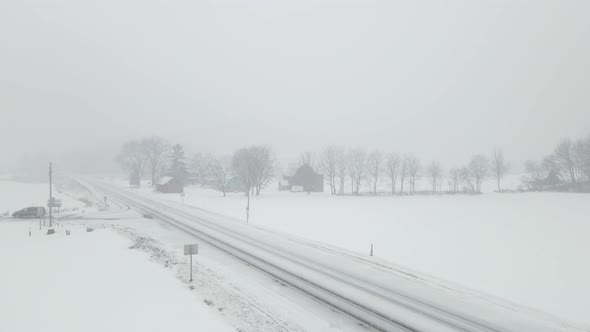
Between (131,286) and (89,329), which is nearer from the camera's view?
(89,329)

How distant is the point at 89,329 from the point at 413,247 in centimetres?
2144

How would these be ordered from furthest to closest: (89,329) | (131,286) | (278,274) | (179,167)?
1. (179,167)
2. (278,274)
3. (131,286)
4. (89,329)

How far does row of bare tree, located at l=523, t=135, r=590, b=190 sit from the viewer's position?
72.2 meters

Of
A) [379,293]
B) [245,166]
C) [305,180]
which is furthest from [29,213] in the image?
[305,180]

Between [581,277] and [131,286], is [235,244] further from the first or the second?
[581,277]

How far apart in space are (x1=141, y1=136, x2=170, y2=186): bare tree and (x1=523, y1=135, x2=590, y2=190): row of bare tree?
113824mm

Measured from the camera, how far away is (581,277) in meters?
17.0

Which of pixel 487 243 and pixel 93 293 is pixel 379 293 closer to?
pixel 93 293

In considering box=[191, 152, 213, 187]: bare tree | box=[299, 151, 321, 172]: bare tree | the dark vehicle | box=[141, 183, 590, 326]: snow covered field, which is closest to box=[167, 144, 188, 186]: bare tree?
box=[191, 152, 213, 187]: bare tree

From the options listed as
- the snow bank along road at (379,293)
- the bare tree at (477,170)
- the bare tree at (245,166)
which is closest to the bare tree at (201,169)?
the bare tree at (245,166)

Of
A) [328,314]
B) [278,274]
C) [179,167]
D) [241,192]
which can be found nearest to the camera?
[328,314]

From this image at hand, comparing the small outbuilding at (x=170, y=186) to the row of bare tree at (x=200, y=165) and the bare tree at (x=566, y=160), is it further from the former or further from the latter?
the bare tree at (x=566, y=160)

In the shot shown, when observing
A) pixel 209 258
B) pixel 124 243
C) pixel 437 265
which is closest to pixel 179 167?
pixel 124 243

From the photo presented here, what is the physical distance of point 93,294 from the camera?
46.2ft
